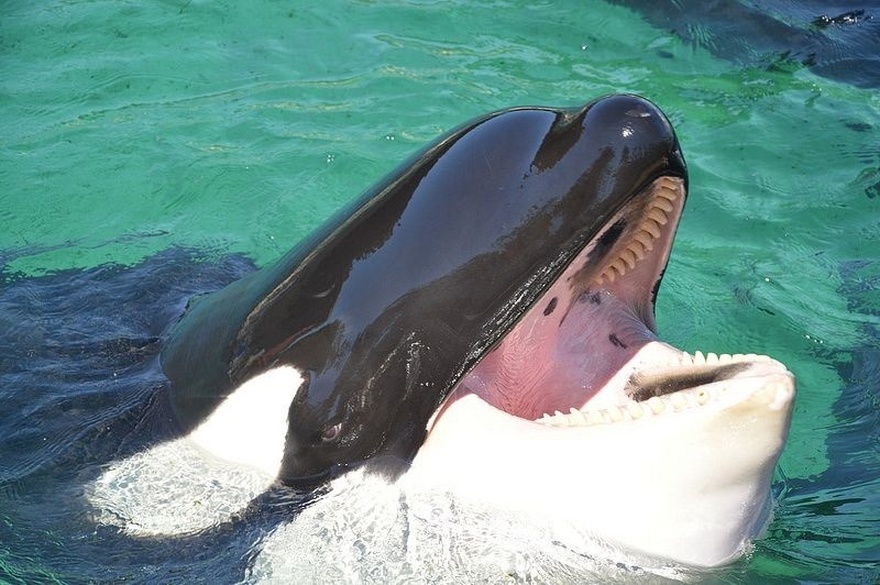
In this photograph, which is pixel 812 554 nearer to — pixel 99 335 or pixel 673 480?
pixel 673 480

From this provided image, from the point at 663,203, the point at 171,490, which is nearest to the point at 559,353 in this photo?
the point at 663,203

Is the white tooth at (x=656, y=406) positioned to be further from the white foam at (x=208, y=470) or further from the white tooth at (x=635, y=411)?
the white foam at (x=208, y=470)

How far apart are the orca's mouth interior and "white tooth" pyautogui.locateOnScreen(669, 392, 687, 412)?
9 cm

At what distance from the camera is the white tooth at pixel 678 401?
12.5 ft

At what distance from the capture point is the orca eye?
415 cm

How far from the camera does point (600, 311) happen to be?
15.0ft

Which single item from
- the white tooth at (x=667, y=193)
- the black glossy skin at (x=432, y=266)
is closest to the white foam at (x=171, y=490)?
the black glossy skin at (x=432, y=266)

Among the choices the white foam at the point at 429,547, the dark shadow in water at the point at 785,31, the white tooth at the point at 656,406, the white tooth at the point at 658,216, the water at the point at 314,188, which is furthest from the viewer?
the dark shadow in water at the point at 785,31

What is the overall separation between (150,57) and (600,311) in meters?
7.23

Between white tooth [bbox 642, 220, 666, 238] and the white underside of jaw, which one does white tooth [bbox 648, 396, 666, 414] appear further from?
white tooth [bbox 642, 220, 666, 238]

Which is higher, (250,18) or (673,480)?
(673,480)

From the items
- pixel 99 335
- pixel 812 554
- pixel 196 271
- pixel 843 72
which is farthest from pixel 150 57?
pixel 812 554

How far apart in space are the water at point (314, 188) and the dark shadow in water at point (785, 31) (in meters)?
0.05

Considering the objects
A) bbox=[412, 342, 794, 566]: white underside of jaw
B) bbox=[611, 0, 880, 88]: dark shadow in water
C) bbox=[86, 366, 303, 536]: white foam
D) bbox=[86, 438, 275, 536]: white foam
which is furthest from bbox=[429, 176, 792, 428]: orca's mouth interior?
bbox=[611, 0, 880, 88]: dark shadow in water
